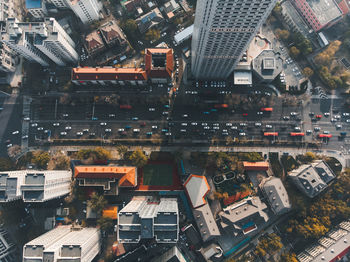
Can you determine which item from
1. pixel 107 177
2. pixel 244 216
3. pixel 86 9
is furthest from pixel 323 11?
pixel 107 177

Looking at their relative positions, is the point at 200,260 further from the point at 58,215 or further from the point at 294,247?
the point at 58,215

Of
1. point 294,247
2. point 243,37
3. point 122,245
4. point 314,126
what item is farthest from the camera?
point 314,126

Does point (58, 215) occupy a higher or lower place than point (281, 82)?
lower

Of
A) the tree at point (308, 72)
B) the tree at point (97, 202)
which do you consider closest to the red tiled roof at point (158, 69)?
the tree at point (97, 202)

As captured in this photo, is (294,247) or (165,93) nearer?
(294,247)

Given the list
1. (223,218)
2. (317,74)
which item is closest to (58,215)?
(223,218)

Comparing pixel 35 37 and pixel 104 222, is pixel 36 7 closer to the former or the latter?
pixel 35 37

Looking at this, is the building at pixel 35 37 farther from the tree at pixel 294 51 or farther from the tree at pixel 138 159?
the tree at pixel 294 51
